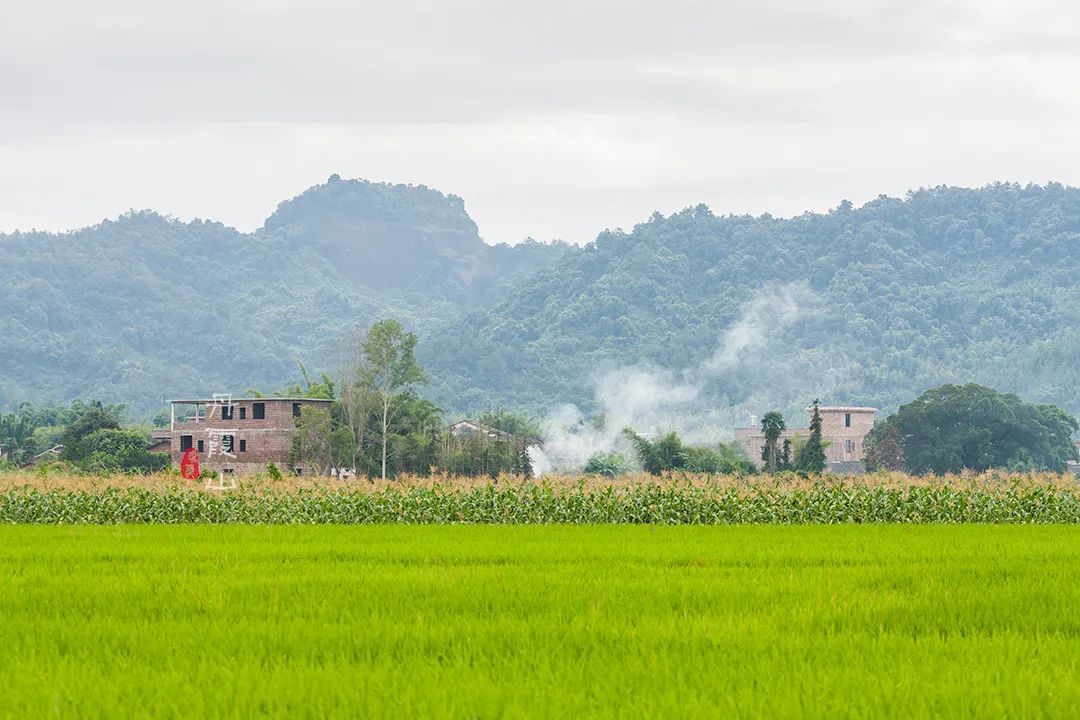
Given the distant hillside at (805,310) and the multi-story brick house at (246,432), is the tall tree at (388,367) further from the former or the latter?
the distant hillside at (805,310)

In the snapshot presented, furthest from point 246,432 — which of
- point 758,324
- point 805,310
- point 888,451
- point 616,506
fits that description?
point 805,310

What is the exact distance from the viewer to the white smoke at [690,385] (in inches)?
6171

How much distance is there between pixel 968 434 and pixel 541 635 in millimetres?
77816

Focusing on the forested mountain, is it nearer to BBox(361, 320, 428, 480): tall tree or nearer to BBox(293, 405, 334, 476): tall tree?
BBox(361, 320, 428, 480): tall tree

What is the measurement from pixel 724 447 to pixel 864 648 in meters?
80.7

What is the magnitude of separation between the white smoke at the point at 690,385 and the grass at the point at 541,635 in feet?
413

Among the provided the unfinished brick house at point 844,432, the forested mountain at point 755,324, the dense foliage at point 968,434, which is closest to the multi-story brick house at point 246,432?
the dense foliage at point 968,434

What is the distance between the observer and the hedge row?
25.8 m

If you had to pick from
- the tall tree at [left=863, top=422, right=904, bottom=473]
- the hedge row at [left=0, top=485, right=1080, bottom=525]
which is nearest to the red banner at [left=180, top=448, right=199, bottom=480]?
the hedge row at [left=0, top=485, right=1080, bottom=525]

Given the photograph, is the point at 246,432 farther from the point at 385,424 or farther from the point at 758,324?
the point at 758,324

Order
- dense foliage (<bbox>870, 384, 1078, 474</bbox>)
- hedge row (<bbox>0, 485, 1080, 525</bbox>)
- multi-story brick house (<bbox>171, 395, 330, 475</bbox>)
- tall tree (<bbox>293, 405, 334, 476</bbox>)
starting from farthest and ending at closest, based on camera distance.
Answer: dense foliage (<bbox>870, 384, 1078, 474</bbox>) < multi-story brick house (<bbox>171, 395, 330, 475</bbox>) < tall tree (<bbox>293, 405, 334, 476</bbox>) < hedge row (<bbox>0, 485, 1080, 525</bbox>)

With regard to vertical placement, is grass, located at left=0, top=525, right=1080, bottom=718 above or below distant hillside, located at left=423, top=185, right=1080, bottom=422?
below

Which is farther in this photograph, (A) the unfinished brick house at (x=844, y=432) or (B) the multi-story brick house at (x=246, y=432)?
(A) the unfinished brick house at (x=844, y=432)

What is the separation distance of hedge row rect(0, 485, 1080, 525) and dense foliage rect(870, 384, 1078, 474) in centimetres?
5453
